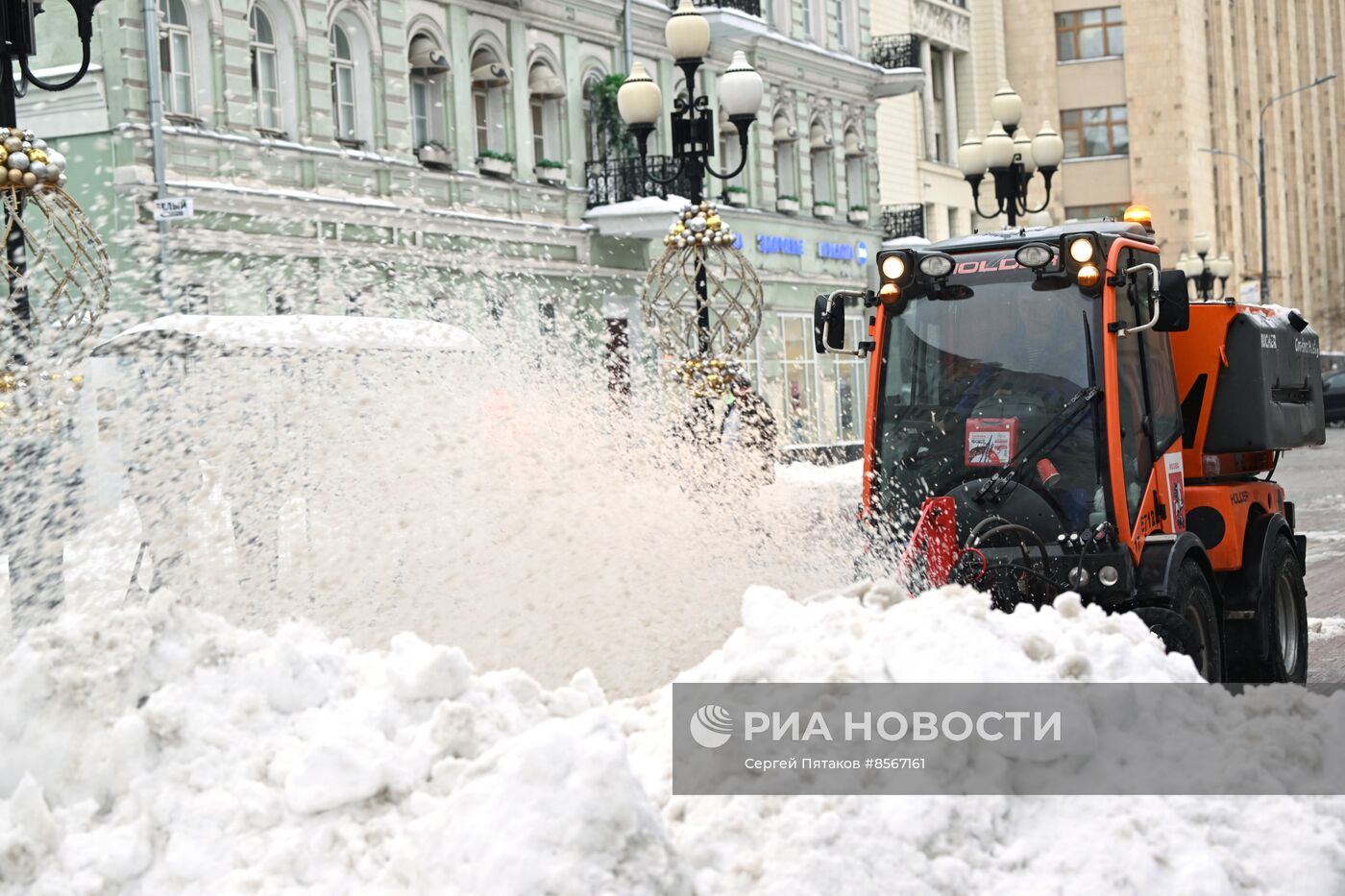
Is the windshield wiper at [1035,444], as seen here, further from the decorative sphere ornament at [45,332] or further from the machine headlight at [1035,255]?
the decorative sphere ornament at [45,332]

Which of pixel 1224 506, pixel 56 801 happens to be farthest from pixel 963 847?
pixel 1224 506

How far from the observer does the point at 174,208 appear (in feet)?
64.6

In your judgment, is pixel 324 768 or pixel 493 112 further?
pixel 493 112

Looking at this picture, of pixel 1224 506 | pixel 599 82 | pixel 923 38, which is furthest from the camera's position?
pixel 923 38

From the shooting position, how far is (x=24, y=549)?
1066 cm

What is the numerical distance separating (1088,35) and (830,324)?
59.4 metres

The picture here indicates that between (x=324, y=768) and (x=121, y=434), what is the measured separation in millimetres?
6584

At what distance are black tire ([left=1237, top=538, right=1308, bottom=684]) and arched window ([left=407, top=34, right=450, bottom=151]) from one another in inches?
763

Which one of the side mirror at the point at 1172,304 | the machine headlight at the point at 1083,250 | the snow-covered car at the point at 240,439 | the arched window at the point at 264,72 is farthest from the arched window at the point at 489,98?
the side mirror at the point at 1172,304

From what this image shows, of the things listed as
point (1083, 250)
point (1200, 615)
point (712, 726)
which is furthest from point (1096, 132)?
point (712, 726)

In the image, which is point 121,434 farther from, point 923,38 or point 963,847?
point 923,38

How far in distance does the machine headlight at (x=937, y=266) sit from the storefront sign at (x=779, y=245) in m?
27.5

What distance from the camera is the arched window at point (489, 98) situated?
93.8 ft

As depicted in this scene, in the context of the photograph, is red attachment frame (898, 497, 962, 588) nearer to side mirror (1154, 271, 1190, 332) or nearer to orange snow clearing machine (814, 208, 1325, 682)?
orange snow clearing machine (814, 208, 1325, 682)
